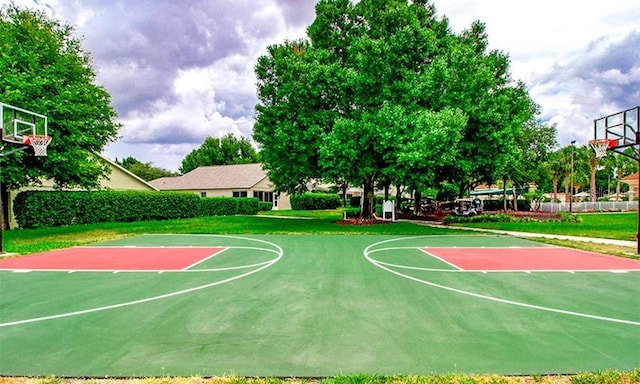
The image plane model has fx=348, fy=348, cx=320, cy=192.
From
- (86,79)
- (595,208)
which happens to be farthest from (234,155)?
(595,208)

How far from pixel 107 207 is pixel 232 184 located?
1647 cm

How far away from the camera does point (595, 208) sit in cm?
3409

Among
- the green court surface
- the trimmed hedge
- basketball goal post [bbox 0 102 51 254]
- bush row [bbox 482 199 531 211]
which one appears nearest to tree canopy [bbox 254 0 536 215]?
the green court surface

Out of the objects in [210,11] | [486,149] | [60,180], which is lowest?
[60,180]

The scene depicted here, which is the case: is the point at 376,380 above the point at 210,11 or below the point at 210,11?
below

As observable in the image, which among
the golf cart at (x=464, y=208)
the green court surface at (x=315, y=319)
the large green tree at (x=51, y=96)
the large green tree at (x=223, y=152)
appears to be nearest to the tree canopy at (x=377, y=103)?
the golf cart at (x=464, y=208)

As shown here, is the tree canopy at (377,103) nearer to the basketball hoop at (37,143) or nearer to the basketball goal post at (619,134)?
the basketball goal post at (619,134)

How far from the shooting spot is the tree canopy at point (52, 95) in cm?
1512

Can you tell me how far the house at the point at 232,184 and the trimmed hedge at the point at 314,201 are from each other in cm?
209

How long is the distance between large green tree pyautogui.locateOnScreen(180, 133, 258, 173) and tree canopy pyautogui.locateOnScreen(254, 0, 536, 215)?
142 feet

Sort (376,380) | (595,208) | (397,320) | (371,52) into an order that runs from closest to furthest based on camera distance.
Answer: (376,380) → (397,320) → (371,52) → (595,208)

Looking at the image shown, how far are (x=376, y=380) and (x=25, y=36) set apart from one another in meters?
22.4

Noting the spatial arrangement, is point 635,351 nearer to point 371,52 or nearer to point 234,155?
point 371,52

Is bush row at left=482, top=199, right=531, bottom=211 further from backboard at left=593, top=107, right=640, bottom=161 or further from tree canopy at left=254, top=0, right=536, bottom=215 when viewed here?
backboard at left=593, top=107, right=640, bottom=161
